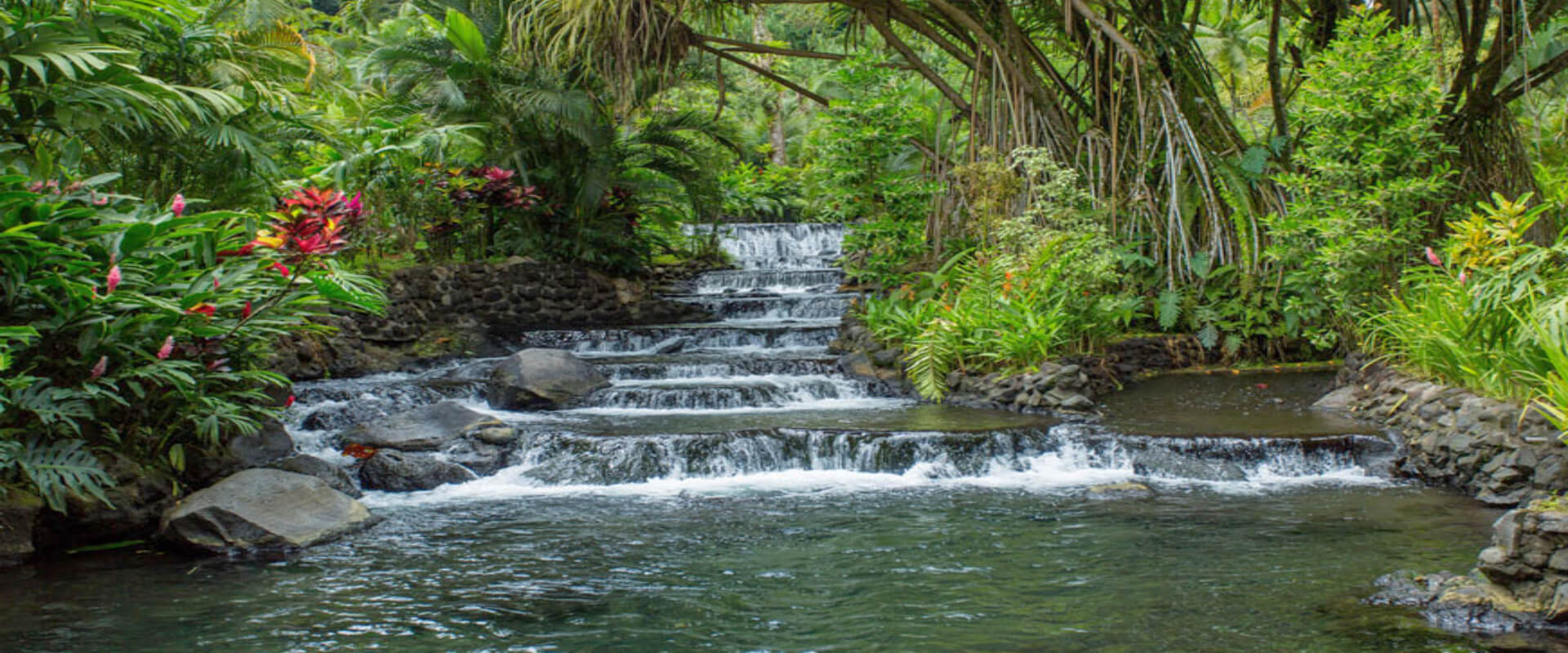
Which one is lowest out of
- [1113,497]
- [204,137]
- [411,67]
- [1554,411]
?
[1113,497]

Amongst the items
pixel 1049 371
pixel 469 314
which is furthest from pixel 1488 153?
pixel 469 314

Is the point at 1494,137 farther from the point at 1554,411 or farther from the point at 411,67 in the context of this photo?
the point at 411,67

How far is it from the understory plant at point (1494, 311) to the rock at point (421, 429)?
625cm

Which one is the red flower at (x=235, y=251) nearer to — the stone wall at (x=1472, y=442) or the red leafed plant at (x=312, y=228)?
the red leafed plant at (x=312, y=228)

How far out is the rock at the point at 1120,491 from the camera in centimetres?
629

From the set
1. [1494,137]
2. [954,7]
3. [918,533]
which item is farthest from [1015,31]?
[918,533]

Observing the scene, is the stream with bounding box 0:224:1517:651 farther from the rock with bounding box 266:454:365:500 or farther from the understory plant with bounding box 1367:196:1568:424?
the understory plant with bounding box 1367:196:1568:424

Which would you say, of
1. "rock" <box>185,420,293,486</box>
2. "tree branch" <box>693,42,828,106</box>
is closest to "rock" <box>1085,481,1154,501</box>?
"rock" <box>185,420,293,486</box>

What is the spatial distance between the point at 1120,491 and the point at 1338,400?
108 inches

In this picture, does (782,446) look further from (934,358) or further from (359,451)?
(359,451)

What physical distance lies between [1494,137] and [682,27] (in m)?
6.89

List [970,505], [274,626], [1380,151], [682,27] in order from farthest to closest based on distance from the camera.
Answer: [682,27]
[1380,151]
[970,505]
[274,626]

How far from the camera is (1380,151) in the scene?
7691 millimetres

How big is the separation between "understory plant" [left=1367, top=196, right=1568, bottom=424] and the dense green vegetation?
0.03 metres
